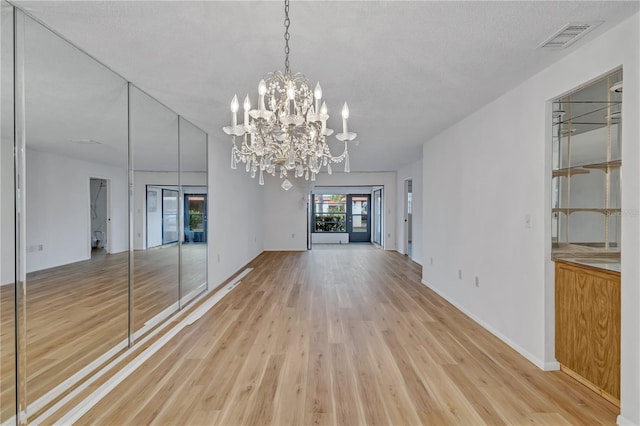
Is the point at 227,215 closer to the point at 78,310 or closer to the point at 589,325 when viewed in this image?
the point at 78,310

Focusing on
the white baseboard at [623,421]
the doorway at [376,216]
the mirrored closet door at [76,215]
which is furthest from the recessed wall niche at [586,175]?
the doorway at [376,216]

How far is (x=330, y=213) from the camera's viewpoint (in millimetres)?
11383

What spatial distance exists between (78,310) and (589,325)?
4.40 m

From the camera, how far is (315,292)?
14.8 feet

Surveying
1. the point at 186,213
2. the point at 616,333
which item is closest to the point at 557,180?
the point at 616,333

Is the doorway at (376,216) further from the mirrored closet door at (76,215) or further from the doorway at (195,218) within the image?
the mirrored closet door at (76,215)

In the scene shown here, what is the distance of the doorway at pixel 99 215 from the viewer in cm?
272

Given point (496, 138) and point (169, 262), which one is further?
point (169, 262)

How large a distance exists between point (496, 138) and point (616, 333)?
1947 millimetres

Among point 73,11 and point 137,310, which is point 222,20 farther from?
point 137,310

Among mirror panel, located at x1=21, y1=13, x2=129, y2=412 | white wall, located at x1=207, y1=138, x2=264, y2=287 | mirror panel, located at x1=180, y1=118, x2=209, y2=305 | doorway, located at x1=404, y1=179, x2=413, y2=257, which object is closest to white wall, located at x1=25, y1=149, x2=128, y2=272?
mirror panel, located at x1=21, y1=13, x2=129, y2=412

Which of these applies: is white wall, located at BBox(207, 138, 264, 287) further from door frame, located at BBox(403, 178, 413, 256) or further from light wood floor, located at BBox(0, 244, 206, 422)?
door frame, located at BBox(403, 178, 413, 256)

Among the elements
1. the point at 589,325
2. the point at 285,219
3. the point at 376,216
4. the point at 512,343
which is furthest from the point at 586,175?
the point at 376,216

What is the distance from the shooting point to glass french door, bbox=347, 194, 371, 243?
1136cm
